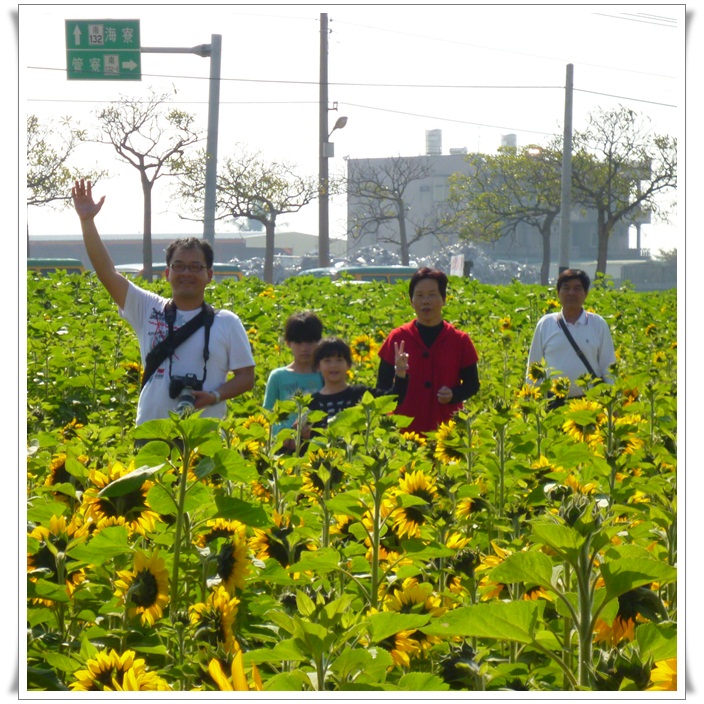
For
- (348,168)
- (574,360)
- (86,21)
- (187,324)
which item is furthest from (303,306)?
(348,168)

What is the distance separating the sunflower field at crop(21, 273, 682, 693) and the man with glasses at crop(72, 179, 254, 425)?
894mm

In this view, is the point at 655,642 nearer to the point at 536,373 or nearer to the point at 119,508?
the point at 119,508

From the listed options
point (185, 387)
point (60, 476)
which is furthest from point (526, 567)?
point (185, 387)

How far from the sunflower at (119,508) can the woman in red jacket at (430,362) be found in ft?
9.21

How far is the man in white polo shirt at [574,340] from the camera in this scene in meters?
5.54

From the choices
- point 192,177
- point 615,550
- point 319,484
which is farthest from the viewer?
point 192,177

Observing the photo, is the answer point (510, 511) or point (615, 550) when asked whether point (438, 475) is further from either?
point (615, 550)

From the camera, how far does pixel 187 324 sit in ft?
12.3

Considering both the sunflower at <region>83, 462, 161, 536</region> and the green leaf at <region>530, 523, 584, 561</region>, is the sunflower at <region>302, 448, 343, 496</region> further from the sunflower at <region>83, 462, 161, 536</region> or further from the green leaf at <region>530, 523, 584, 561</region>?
the green leaf at <region>530, 523, 584, 561</region>

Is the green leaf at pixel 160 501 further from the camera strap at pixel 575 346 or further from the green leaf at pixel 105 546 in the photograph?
the camera strap at pixel 575 346

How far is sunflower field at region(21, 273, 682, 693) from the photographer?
4.48ft

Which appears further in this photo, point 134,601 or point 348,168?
point 348,168

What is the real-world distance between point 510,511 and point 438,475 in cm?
17

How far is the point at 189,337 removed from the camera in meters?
3.77
